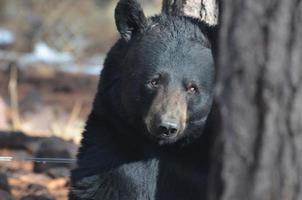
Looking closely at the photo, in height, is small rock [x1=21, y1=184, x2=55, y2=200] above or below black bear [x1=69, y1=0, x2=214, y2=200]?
below

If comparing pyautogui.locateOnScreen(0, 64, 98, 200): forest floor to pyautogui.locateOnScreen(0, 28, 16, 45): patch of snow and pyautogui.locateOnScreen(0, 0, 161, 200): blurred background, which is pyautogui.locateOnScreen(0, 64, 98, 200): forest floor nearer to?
pyautogui.locateOnScreen(0, 0, 161, 200): blurred background

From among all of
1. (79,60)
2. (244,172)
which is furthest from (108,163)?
(79,60)

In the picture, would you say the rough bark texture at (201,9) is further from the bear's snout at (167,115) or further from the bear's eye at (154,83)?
the bear's snout at (167,115)

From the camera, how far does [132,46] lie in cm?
536

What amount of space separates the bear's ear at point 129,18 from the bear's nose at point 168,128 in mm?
794

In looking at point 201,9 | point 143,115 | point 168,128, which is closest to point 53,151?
point 201,9

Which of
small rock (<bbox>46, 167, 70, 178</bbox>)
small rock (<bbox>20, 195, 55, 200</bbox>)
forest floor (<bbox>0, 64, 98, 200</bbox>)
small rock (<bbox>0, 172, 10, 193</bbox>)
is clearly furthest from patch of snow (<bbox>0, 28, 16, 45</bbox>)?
small rock (<bbox>20, 195, 55, 200</bbox>)

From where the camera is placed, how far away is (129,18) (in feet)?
17.8

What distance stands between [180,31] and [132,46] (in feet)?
0.99

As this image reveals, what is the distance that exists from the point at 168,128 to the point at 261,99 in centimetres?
163

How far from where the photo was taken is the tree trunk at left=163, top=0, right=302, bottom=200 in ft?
10.6

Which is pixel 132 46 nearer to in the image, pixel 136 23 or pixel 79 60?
pixel 136 23

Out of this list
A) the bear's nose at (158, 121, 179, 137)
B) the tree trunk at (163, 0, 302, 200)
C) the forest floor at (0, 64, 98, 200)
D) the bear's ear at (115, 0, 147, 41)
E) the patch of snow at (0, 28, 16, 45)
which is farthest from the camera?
the patch of snow at (0, 28, 16, 45)

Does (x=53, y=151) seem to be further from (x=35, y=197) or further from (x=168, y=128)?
(x=168, y=128)
